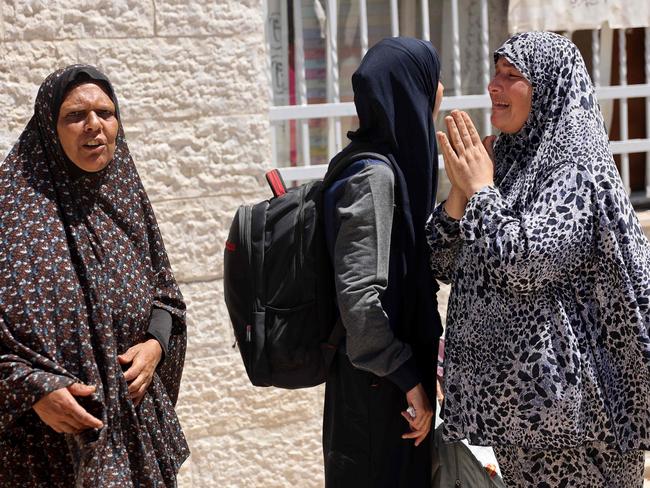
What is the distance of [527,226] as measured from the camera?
8.61ft

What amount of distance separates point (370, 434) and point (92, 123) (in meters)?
1.13

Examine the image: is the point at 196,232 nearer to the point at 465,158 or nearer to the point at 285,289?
the point at 285,289

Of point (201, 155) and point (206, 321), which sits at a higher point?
point (201, 155)

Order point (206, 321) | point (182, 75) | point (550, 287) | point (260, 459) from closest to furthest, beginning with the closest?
point (550, 287), point (182, 75), point (206, 321), point (260, 459)

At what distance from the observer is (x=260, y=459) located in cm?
444

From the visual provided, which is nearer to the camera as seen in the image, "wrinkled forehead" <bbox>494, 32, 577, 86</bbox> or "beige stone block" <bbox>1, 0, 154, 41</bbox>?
"wrinkled forehead" <bbox>494, 32, 577, 86</bbox>

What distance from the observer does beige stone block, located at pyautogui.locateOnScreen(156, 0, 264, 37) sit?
4066 millimetres

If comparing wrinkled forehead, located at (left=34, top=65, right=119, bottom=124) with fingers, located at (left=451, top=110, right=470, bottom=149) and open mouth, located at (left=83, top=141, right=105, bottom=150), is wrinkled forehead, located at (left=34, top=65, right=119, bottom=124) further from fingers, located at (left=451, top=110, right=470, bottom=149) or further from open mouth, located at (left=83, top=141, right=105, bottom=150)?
fingers, located at (left=451, top=110, right=470, bottom=149)

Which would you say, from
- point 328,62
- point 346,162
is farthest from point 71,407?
point 328,62

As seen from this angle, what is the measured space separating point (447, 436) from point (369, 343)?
0.33 meters

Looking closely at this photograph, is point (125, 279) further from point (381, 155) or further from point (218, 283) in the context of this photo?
point (218, 283)

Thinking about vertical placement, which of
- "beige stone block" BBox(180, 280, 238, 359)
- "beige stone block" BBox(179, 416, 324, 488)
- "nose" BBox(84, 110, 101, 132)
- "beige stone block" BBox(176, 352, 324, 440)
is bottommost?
Answer: "beige stone block" BBox(179, 416, 324, 488)

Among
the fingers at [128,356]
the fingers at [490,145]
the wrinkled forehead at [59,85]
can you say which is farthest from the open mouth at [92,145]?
the fingers at [490,145]

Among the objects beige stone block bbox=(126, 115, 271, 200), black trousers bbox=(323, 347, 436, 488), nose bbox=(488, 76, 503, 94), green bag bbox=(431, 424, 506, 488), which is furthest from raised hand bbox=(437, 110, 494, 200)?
beige stone block bbox=(126, 115, 271, 200)
